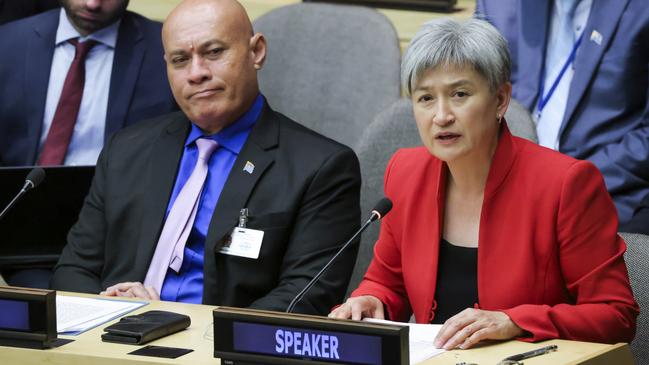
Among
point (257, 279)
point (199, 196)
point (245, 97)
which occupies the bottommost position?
point (257, 279)

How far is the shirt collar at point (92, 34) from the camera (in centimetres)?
409

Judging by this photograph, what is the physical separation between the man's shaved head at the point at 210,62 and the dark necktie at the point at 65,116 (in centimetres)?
87

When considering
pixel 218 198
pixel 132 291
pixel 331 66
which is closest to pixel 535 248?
pixel 218 198

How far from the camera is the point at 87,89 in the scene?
13.4ft

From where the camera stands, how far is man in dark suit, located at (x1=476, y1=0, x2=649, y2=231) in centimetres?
352

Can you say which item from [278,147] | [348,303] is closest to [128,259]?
[278,147]

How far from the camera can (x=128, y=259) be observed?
10.5ft

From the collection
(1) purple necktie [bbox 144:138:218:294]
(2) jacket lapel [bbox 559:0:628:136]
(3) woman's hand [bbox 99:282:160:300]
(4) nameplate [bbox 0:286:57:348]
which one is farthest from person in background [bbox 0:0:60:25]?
(4) nameplate [bbox 0:286:57:348]

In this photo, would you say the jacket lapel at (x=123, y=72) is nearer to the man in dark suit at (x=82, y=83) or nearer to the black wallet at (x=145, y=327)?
the man in dark suit at (x=82, y=83)

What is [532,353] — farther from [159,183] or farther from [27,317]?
[159,183]

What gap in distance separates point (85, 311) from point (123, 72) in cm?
158

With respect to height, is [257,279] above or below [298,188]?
below

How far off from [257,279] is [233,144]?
1.29 feet

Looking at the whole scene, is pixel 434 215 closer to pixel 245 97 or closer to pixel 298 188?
pixel 298 188
